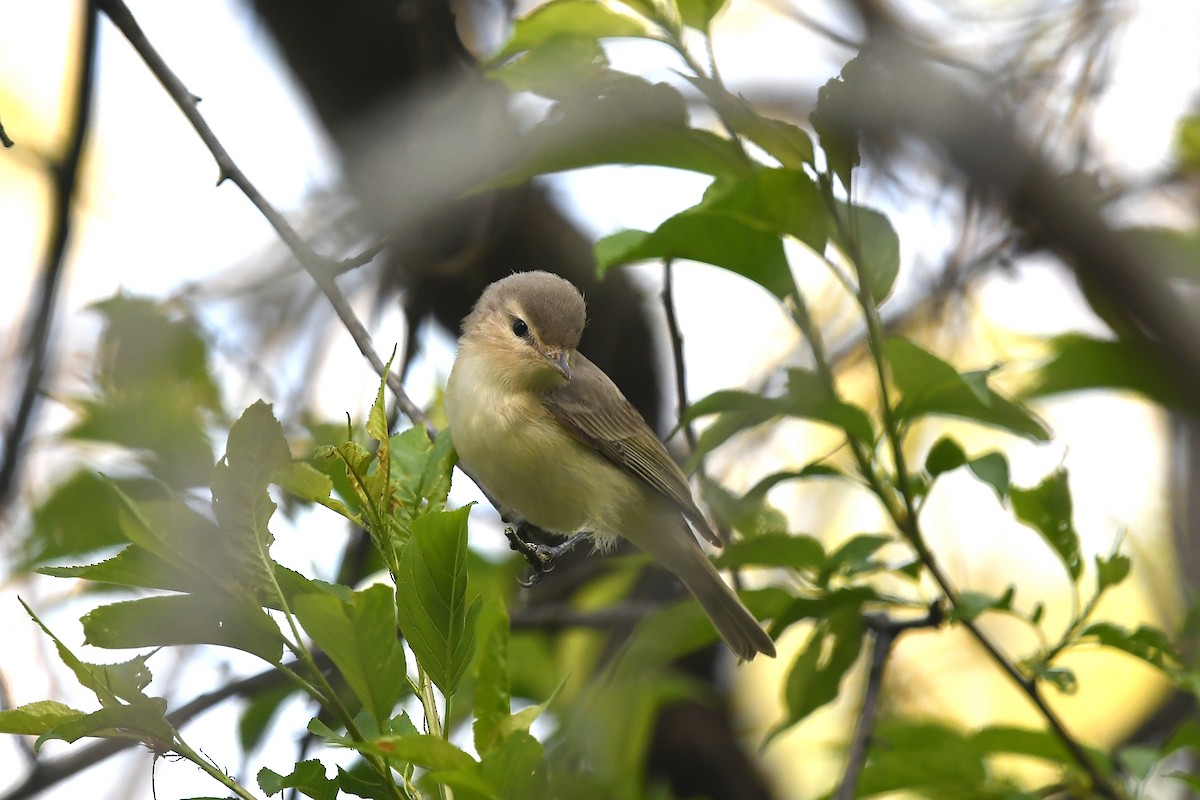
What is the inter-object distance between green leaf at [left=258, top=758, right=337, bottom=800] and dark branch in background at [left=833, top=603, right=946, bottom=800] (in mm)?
1092

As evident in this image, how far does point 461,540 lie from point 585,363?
283 centimetres

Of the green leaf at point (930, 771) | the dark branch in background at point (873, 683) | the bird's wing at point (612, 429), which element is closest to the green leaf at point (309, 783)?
the dark branch in background at point (873, 683)

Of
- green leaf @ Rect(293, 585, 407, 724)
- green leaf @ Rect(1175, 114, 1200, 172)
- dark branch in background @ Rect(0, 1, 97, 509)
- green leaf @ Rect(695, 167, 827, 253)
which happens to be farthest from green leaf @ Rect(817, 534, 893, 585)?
green leaf @ Rect(1175, 114, 1200, 172)

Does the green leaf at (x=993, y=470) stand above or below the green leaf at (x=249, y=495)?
below

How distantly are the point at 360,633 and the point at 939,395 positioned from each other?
149 centimetres

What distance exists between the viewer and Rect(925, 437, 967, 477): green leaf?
2729 mm

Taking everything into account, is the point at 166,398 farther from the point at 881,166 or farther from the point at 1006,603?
the point at 881,166

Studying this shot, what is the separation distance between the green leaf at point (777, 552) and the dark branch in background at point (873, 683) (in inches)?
9.7

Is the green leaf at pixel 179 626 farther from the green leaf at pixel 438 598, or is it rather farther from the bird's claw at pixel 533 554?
the bird's claw at pixel 533 554

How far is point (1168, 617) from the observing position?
4566 millimetres

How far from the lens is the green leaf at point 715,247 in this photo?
246 centimetres

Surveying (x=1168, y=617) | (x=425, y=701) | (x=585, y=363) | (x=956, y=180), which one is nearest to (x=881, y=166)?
(x=956, y=180)

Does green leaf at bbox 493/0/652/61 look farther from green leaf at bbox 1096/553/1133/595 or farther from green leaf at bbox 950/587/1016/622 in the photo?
green leaf at bbox 1096/553/1133/595

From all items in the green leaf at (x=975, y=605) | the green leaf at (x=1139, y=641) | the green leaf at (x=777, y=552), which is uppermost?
the green leaf at (x=777, y=552)
